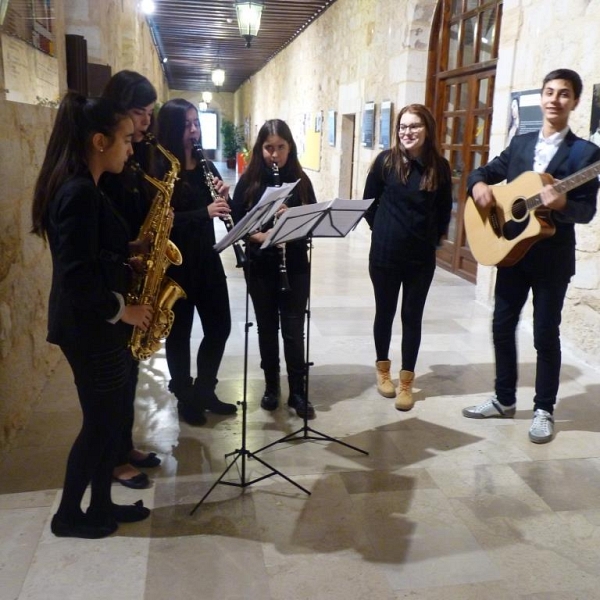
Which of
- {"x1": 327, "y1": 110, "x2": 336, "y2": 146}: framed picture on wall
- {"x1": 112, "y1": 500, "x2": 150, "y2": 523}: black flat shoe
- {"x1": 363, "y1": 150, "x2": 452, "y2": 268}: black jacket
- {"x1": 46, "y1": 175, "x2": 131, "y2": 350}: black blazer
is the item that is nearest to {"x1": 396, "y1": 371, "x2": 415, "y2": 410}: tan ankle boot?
{"x1": 363, "y1": 150, "x2": 452, "y2": 268}: black jacket

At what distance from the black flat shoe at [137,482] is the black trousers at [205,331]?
1.98 ft

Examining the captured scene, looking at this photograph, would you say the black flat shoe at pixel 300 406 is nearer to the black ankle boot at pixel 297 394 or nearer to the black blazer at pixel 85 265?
the black ankle boot at pixel 297 394

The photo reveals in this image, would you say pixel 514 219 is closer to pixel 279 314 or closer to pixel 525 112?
pixel 279 314

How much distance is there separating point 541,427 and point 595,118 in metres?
1.85

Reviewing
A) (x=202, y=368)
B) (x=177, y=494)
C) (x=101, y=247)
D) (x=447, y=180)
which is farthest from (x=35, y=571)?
(x=447, y=180)

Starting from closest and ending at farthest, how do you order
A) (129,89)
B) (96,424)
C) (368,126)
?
(96,424) → (129,89) → (368,126)

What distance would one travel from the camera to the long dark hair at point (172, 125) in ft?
8.09

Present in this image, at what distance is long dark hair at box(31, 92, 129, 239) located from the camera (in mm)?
1638

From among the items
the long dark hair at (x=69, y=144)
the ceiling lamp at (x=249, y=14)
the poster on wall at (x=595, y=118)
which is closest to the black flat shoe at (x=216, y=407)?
the long dark hair at (x=69, y=144)

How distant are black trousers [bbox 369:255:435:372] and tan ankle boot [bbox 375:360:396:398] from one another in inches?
5.1

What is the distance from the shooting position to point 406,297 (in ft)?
9.79

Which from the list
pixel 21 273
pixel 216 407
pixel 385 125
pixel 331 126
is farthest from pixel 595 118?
pixel 331 126

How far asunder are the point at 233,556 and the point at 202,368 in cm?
107

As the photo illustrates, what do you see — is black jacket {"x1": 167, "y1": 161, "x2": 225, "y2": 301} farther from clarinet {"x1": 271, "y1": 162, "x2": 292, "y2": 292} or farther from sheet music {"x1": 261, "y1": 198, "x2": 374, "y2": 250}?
sheet music {"x1": 261, "y1": 198, "x2": 374, "y2": 250}
